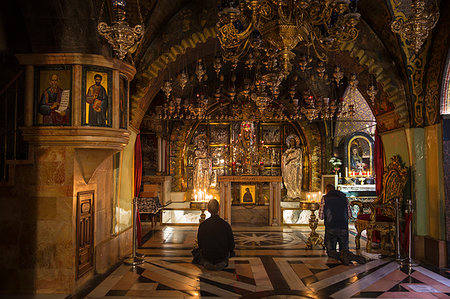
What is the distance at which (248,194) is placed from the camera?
12852 millimetres

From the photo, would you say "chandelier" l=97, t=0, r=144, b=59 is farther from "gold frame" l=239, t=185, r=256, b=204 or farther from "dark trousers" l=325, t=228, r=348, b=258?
"gold frame" l=239, t=185, r=256, b=204

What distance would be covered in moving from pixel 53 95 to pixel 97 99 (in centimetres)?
63

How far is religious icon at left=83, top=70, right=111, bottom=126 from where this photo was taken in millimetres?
5305

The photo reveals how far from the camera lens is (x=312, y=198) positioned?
15.2 metres

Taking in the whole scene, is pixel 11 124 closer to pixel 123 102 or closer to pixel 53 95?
pixel 53 95

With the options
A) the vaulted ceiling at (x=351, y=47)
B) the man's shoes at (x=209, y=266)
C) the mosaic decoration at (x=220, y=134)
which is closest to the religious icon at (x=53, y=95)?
the vaulted ceiling at (x=351, y=47)

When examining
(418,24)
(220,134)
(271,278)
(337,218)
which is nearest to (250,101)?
(220,134)

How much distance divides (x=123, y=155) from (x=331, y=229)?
15.4 feet

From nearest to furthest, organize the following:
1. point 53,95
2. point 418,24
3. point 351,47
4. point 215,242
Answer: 1. point 418,24
2. point 53,95
3. point 215,242
4. point 351,47

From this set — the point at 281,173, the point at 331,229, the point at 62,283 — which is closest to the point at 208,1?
the point at 331,229

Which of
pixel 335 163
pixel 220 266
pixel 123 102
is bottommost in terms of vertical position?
pixel 220 266

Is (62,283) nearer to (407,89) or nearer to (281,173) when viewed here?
(407,89)

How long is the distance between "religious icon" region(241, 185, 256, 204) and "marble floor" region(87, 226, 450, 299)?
173 inches

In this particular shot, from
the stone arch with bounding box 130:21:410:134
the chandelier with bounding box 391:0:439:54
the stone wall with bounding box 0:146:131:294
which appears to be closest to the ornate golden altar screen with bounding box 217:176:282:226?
the stone arch with bounding box 130:21:410:134
